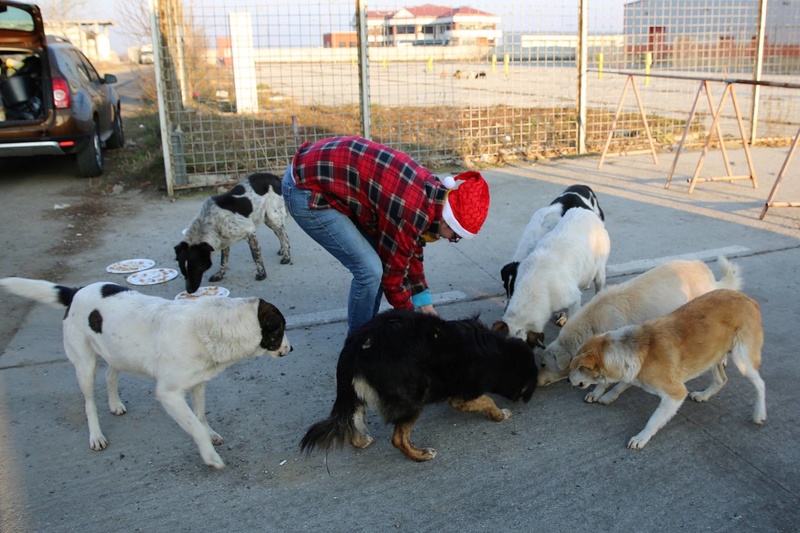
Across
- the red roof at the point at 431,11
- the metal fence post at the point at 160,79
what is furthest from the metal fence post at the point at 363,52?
the metal fence post at the point at 160,79

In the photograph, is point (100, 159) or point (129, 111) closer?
point (100, 159)

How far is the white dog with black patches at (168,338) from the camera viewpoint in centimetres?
341

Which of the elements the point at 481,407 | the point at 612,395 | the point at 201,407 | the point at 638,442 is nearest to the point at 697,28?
the point at 612,395

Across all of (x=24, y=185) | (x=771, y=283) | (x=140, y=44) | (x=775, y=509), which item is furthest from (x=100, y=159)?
(x=775, y=509)

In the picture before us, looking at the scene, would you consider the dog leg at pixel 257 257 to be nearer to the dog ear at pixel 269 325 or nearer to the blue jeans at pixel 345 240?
the blue jeans at pixel 345 240

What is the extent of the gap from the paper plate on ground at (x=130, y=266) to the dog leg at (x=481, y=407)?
4.01 metres

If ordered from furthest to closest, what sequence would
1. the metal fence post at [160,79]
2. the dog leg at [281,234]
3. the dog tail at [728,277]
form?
1. the metal fence post at [160,79]
2. the dog leg at [281,234]
3. the dog tail at [728,277]

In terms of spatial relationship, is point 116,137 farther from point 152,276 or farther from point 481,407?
point 481,407

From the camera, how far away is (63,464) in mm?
3549

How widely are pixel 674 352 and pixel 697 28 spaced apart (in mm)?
11075

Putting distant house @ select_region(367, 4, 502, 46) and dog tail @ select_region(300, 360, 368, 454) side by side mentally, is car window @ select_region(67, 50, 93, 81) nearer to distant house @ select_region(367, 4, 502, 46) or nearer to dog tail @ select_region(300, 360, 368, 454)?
distant house @ select_region(367, 4, 502, 46)

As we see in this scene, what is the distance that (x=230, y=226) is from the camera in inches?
250

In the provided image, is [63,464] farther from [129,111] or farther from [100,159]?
[129,111]

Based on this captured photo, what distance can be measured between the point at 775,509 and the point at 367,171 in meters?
2.66
